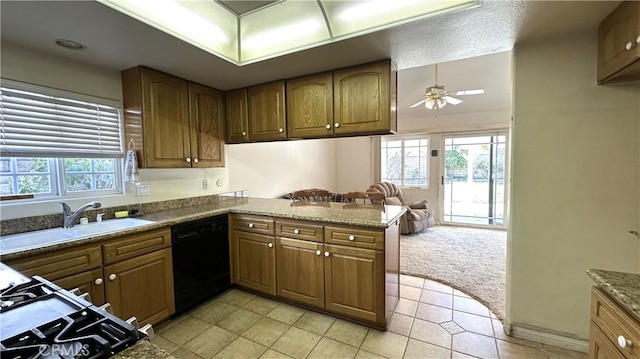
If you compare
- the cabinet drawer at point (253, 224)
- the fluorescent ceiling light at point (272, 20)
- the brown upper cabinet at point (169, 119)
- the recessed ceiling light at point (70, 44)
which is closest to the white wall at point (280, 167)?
the brown upper cabinet at point (169, 119)

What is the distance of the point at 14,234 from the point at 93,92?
1195 millimetres

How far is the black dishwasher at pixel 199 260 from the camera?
89.5 inches

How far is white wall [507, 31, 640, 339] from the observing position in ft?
5.69

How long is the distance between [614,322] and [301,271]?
6.19 feet

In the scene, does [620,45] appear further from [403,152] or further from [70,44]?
[403,152]

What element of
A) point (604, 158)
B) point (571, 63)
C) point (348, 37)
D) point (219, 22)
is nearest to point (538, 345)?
point (604, 158)

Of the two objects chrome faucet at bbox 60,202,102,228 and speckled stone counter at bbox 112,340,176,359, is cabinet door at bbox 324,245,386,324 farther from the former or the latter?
chrome faucet at bbox 60,202,102,228

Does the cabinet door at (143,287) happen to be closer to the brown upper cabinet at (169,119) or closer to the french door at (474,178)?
the brown upper cabinet at (169,119)

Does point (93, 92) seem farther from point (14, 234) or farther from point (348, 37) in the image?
point (348, 37)

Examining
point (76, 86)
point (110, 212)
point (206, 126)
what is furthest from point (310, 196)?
point (76, 86)

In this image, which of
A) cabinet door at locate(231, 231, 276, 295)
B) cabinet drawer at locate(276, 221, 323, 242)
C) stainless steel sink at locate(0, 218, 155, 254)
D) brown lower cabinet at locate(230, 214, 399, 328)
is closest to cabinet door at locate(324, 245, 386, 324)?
brown lower cabinet at locate(230, 214, 399, 328)

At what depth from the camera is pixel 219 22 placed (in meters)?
2.03

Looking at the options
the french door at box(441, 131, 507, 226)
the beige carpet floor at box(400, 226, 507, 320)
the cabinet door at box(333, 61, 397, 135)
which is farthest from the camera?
the french door at box(441, 131, 507, 226)

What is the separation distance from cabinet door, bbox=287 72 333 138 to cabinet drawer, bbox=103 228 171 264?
1442 millimetres
